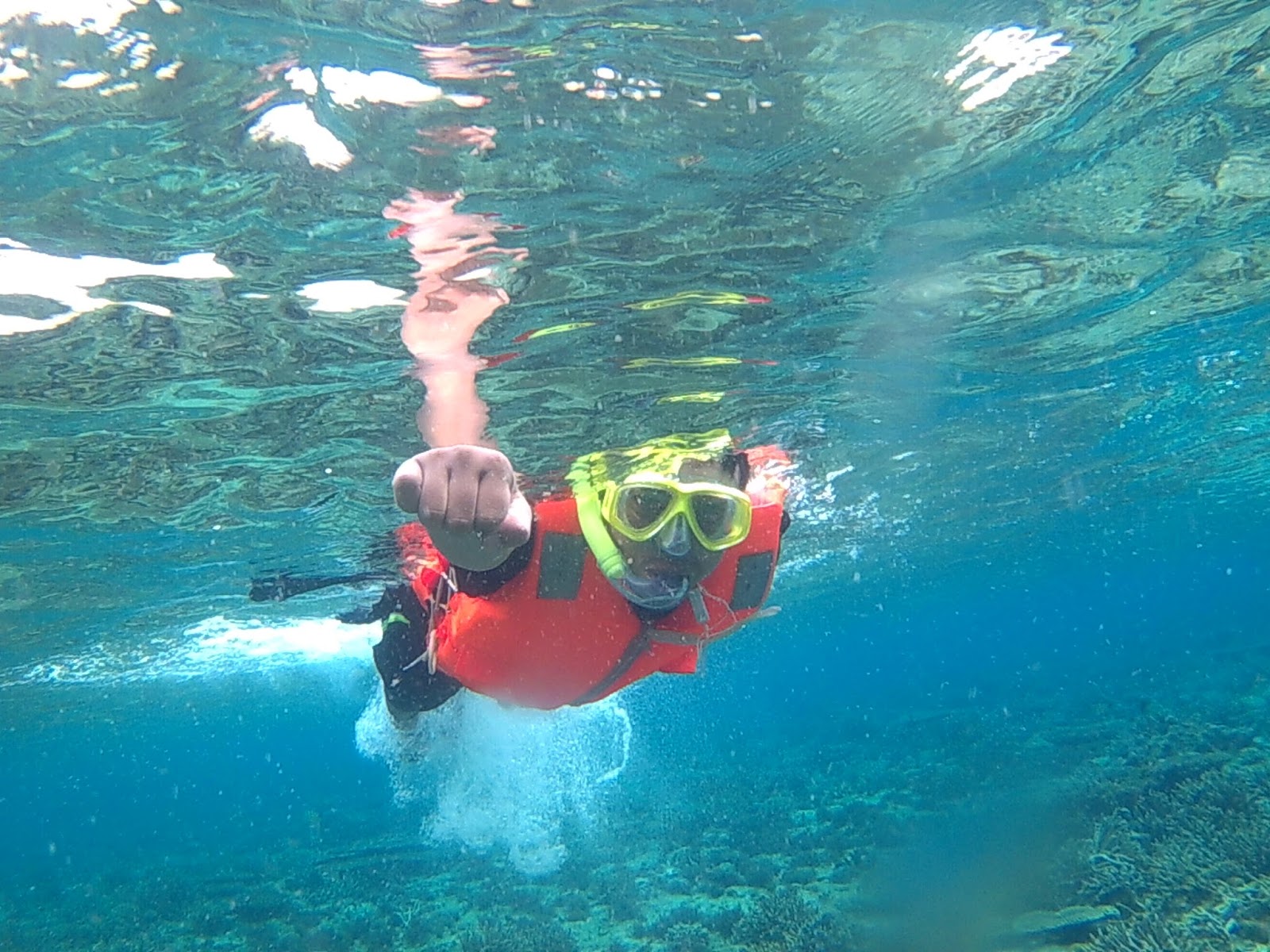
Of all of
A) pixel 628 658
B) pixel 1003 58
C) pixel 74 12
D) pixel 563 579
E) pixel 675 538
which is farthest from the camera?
pixel 1003 58

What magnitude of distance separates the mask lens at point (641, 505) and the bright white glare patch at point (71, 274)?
16.5 ft

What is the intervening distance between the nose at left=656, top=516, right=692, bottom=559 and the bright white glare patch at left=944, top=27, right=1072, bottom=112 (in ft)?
15.6

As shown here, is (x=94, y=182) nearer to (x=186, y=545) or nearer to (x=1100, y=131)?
(x=1100, y=131)

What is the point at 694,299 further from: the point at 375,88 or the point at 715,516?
the point at 375,88

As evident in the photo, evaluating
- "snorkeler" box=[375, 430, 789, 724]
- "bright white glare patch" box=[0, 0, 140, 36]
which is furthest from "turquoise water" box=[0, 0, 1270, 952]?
"snorkeler" box=[375, 430, 789, 724]

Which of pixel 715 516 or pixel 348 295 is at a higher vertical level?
pixel 348 295

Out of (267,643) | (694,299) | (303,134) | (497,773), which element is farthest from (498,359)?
(267,643)

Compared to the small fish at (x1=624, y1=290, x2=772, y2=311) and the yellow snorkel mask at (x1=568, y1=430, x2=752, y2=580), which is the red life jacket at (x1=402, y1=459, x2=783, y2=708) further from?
the small fish at (x1=624, y1=290, x2=772, y2=311)

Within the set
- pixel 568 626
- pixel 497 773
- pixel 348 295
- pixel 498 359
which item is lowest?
pixel 497 773

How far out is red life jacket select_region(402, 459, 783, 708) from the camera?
6.43 metres

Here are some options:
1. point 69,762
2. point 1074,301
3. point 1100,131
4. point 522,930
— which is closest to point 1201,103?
point 1100,131

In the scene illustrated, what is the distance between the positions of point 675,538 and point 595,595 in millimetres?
1037

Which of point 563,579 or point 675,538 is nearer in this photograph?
point 675,538

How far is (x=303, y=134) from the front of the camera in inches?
255
